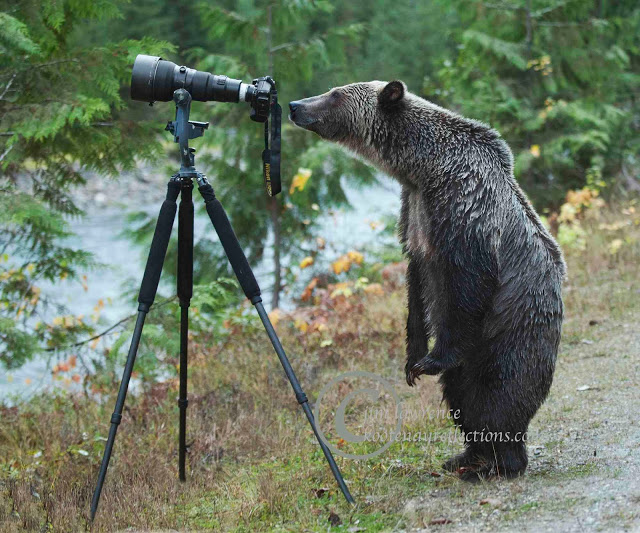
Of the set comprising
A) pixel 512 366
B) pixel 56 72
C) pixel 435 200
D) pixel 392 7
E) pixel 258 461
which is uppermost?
pixel 392 7

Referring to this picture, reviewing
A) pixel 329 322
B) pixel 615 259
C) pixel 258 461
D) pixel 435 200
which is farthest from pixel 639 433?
pixel 615 259

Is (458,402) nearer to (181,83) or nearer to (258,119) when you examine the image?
(258,119)

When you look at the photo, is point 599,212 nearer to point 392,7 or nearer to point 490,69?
point 490,69

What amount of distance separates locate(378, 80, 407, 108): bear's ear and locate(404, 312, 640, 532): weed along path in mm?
2064

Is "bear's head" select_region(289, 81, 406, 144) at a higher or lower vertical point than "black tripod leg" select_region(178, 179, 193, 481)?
higher

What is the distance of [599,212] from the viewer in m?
10.0

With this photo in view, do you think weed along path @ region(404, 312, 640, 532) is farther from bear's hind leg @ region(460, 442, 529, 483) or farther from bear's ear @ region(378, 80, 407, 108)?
bear's ear @ region(378, 80, 407, 108)

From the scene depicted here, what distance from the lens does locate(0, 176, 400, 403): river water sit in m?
8.59

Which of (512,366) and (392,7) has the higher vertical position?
(392,7)

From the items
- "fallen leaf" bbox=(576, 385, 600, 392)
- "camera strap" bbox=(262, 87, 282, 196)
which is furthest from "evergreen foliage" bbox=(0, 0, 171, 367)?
"fallen leaf" bbox=(576, 385, 600, 392)

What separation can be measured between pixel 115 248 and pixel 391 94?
11203mm

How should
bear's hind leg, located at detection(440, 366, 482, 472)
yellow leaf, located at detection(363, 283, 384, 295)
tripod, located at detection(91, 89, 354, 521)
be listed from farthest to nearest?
yellow leaf, located at detection(363, 283, 384, 295), bear's hind leg, located at detection(440, 366, 482, 472), tripod, located at detection(91, 89, 354, 521)

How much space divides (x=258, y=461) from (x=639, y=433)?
7.50 ft

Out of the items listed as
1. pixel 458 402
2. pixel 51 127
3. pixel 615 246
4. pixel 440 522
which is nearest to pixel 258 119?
pixel 458 402
